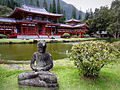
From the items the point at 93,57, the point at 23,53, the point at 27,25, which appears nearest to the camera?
the point at 93,57

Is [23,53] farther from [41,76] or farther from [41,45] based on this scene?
[41,76]

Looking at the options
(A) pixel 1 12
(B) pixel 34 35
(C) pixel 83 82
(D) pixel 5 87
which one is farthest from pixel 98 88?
(A) pixel 1 12

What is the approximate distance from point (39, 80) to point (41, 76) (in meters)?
0.14

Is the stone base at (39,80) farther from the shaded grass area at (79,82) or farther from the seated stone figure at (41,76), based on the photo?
the shaded grass area at (79,82)

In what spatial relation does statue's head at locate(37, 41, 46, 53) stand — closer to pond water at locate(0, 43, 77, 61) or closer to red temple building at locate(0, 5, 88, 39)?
pond water at locate(0, 43, 77, 61)

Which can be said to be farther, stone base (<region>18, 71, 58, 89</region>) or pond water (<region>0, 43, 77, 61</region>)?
pond water (<region>0, 43, 77, 61</region>)

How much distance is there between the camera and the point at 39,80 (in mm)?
2453

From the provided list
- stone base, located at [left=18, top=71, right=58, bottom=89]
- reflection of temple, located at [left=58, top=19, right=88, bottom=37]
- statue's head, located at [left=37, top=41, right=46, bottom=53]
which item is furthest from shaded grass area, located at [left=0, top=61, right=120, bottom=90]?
reflection of temple, located at [left=58, top=19, right=88, bottom=37]

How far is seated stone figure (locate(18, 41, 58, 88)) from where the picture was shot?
2.40 metres

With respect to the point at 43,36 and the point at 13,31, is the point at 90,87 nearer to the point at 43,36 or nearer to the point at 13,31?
the point at 43,36

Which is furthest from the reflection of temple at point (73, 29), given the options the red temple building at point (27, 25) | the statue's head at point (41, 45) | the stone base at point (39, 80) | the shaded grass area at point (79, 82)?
the stone base at point (39, 80)

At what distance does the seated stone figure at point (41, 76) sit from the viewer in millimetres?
2402

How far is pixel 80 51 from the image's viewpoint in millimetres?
2811

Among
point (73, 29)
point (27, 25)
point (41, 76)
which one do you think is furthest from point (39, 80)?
point (73, 29)
